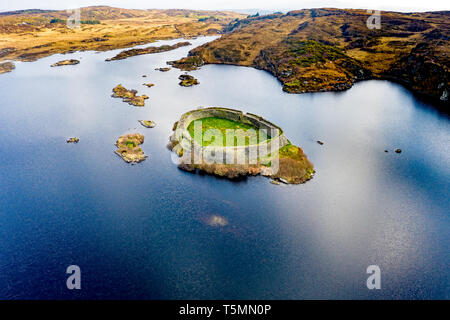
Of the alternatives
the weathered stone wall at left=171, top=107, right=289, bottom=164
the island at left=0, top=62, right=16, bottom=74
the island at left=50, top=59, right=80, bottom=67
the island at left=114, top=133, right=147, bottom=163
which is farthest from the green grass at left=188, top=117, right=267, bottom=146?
the island at left=0, top=62, right=16, bottom=74

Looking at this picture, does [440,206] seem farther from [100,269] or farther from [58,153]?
[58,153]

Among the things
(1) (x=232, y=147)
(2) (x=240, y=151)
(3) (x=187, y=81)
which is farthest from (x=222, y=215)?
(3) (x=187, y=81)

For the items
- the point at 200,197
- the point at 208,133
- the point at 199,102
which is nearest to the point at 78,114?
the point at 199,102

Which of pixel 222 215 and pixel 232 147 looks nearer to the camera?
pixel 222 215

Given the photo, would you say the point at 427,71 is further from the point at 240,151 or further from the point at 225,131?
the point at 240,151

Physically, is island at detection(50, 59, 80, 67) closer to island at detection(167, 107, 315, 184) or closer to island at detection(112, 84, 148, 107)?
island at detection(112, 84, 148, 107)
